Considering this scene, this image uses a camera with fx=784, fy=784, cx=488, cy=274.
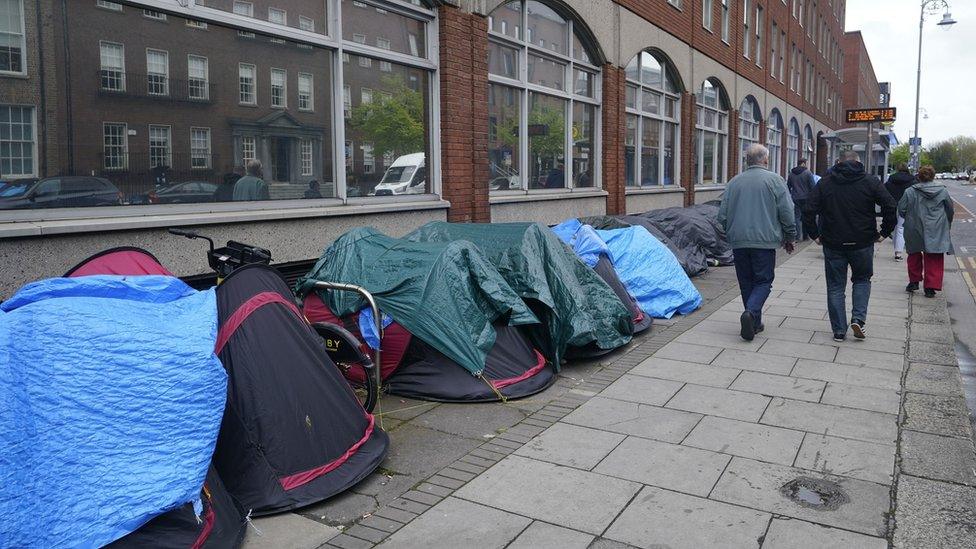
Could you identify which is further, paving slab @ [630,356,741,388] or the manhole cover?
paving slab @ [630,356,741,388]

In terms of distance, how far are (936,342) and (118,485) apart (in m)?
7.73

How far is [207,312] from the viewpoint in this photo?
12.7 feet

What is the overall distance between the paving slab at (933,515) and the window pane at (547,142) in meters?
8.28

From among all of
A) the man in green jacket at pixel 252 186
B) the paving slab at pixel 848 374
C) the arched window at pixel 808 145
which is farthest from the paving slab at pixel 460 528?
the arched window at pixel 808 145

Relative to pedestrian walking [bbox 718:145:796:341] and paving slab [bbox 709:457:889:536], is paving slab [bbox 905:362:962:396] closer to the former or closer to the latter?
pedestrian walking [bbox 718:145:796:341]

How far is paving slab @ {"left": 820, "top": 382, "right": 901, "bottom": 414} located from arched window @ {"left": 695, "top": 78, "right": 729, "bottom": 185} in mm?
14587

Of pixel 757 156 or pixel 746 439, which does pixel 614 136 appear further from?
pixel 746 439

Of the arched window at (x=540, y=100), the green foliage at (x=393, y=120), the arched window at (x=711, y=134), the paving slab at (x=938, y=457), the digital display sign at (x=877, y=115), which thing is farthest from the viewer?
the arched window at (x=711, y=134)

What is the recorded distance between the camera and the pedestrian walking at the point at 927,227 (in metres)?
10.5

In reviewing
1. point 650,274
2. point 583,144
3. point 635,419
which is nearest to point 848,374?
point 635,419

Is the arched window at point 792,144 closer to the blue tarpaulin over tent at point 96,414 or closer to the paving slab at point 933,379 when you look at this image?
the paving slab at point 933,379

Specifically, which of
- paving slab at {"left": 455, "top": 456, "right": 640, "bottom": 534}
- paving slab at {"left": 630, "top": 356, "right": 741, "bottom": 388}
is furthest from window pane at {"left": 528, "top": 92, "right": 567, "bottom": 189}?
paving slab at {"left": 455, "top": 456, "right": 640, "bottom": 534}

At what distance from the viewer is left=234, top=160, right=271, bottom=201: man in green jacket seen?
6.89 meters

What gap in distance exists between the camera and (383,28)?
28.1 ft
